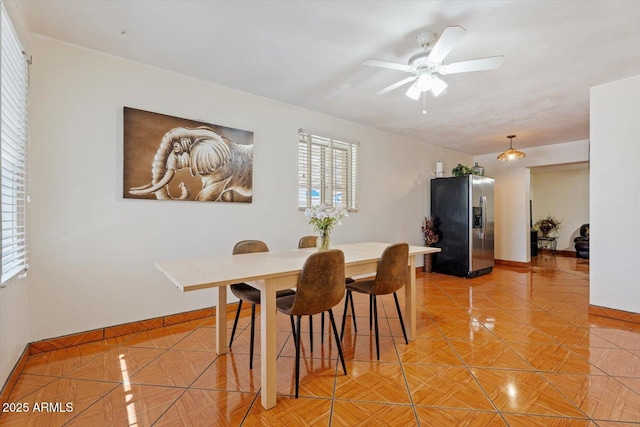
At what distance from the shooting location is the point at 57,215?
8.09ft

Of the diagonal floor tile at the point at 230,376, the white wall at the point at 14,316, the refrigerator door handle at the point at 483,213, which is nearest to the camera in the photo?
the white wall at the point at 14,316

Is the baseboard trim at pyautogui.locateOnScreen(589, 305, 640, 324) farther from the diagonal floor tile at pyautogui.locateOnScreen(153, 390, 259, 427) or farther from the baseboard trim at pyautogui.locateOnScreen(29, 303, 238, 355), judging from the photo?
the baseboard trim at pyautogui.locateOnScreen(29, 303, 238, 355)

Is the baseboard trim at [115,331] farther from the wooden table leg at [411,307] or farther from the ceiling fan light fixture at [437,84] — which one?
the ceiling fan light fixture at [437,84]

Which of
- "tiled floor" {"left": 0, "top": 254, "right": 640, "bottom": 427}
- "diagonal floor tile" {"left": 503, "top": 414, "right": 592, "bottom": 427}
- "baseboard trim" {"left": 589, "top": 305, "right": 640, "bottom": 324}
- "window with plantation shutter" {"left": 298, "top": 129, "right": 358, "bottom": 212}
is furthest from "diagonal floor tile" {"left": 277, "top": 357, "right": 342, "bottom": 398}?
"baseboard trim" {"left": 589, "top": 305, "right": 640, "bottom": 324}

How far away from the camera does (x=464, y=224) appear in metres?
5.34

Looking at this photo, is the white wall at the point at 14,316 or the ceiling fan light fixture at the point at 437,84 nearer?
the white wall at the point at 14,316

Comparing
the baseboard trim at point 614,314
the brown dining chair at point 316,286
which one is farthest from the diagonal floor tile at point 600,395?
the baseboard trim at point 614,314

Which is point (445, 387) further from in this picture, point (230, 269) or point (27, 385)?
point (27, 385)

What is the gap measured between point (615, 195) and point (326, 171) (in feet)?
11.0

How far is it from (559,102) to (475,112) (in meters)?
0.94

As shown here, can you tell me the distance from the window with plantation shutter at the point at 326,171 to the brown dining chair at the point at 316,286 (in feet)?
7.11

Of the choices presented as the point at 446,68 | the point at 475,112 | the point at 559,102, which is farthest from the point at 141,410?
the point at 559,102

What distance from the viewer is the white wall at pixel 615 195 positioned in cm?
311

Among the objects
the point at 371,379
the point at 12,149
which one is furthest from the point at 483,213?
the point at 12,149
